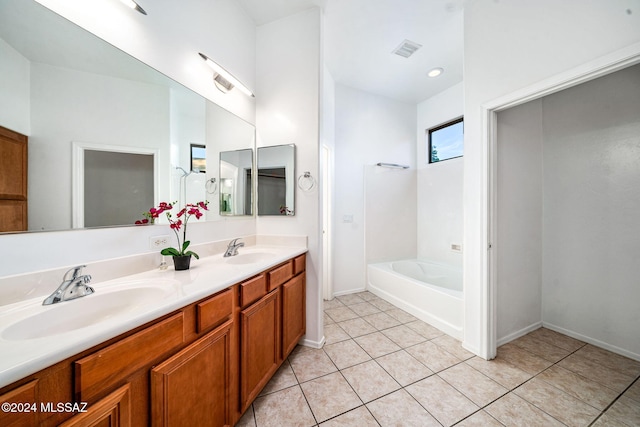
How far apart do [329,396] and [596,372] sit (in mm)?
2057

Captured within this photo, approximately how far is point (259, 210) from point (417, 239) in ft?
9.09

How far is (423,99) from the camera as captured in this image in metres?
3.60

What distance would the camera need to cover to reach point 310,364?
5.84ft

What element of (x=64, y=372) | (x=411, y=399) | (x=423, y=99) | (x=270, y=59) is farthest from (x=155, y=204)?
(x=423, y=99)

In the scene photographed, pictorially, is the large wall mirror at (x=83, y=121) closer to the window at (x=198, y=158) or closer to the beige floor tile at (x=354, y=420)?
the window at (x=198, y=158)

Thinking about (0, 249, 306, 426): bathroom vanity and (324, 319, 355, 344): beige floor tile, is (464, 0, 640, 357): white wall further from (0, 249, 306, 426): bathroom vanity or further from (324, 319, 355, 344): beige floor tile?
(0, 249, 306, 426): bathroom vanity

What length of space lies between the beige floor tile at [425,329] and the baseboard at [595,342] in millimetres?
1196

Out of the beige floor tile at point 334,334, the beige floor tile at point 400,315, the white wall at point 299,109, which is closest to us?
the white wall at point 299,109

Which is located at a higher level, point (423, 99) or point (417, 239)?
point (423, 99)

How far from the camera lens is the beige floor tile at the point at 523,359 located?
5.68ft

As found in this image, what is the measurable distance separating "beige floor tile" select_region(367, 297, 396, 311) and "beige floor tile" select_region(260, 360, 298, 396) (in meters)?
1.48

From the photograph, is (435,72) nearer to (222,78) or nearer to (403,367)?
(222,78)

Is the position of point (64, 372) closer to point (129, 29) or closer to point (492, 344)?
point (129, 29)

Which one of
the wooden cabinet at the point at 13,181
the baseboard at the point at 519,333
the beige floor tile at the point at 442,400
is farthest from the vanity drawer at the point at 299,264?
the baseboard at the point at 519,333
